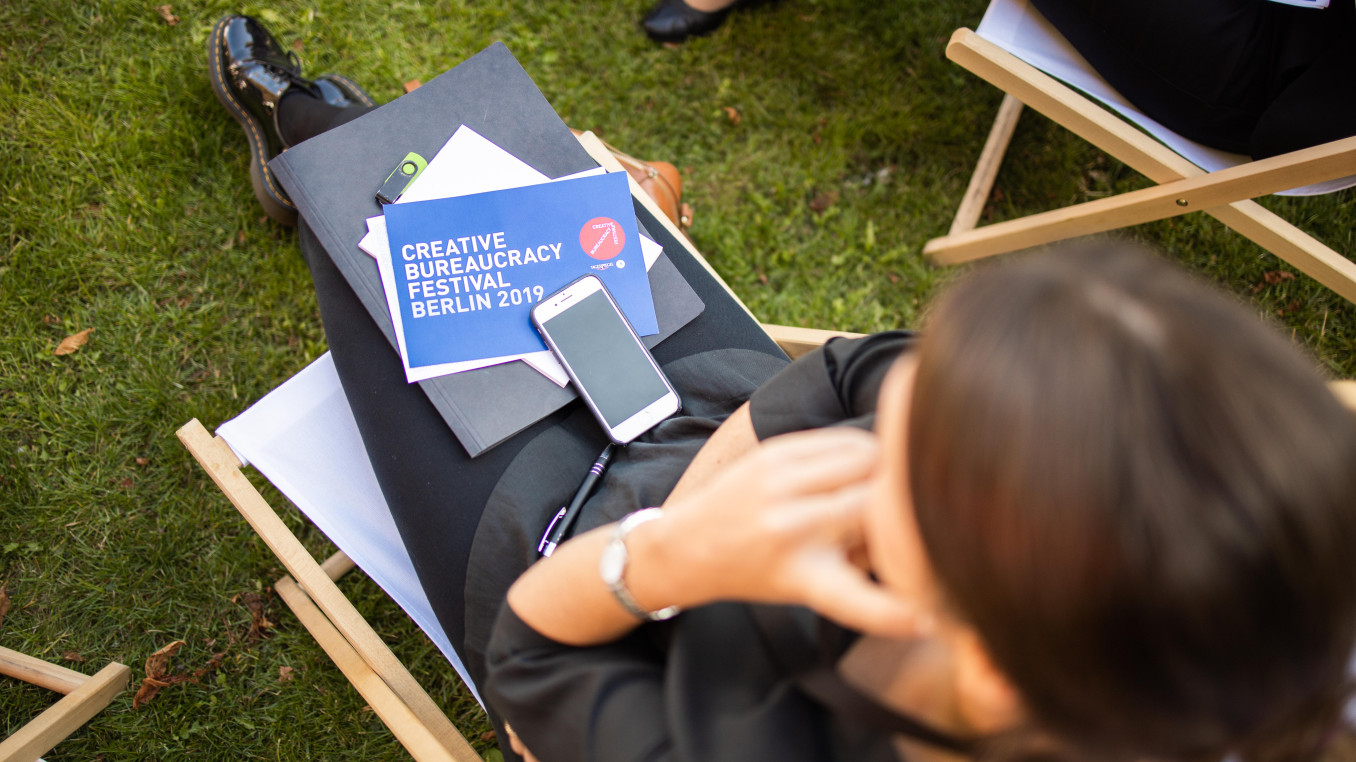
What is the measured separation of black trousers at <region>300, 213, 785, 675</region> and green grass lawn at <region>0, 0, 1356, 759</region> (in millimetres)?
815

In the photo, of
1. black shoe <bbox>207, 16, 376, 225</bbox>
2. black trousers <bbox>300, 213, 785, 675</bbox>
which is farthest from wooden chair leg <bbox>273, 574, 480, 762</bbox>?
black shoe <bbox>207, 16, 376, 225</bbox>

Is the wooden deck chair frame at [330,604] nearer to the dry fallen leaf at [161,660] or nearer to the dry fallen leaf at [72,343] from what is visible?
the dry fallen leaf at [161,660]

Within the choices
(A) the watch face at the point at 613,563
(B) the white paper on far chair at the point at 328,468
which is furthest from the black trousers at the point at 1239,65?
(B) the white paper on far chair at the point at 328,468

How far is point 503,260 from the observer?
48.6 inches

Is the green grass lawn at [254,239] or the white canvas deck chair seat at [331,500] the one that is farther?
the green grass lawn at [254,239]

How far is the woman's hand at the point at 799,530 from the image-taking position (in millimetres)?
561

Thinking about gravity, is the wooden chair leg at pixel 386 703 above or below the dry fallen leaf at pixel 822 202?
above

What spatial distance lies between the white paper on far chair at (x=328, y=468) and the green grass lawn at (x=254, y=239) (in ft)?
2.02

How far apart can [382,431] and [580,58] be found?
1.58 metres

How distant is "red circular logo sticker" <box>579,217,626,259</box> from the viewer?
126 centimetres

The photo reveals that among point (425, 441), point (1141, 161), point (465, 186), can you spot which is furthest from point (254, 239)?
point (1141, 161)

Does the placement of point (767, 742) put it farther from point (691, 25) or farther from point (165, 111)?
point (165, 111)

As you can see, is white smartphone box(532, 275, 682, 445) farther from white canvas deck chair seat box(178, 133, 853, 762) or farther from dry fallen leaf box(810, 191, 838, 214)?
dry fallen leaf box(810, 191, 838, 214)

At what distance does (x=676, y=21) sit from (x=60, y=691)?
2389 millimetres
